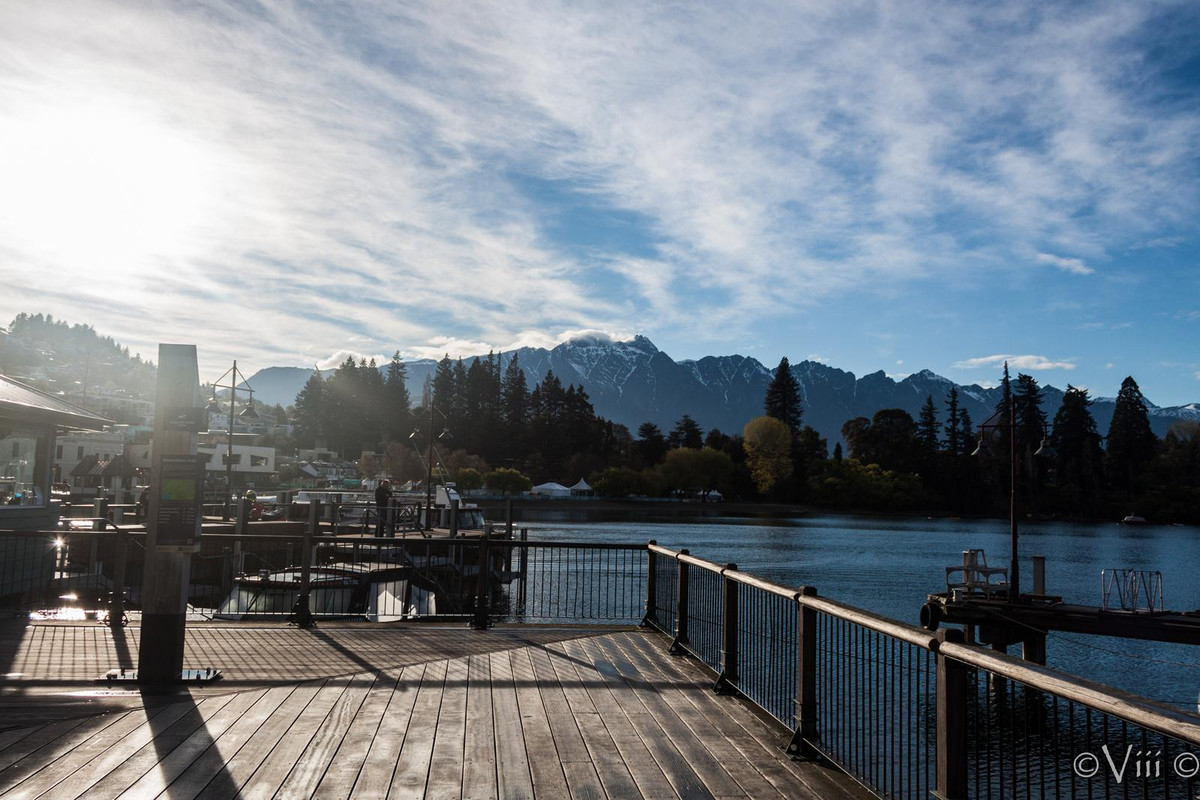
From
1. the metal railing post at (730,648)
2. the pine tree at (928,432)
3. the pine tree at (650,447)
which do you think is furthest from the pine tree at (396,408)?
the metal railing post at (730,648)

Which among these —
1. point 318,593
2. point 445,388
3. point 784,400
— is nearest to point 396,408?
point 445,388

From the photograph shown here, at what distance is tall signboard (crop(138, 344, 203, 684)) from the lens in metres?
7.10

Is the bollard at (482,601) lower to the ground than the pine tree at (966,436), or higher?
lower

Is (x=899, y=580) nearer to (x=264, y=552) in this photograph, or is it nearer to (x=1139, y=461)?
(x=264, y=552)

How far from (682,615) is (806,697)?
354cm

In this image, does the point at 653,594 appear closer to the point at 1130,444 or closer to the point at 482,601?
the point at 482,601

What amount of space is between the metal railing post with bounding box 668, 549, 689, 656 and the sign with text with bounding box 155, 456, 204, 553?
4.62 meters

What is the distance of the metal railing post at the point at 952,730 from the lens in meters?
3.87

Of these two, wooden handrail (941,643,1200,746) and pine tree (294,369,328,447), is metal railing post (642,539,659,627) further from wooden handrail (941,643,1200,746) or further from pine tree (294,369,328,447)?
pine tree (294,369,328,447)

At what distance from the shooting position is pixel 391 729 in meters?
5.86

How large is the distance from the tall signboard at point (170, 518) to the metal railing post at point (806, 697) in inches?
195

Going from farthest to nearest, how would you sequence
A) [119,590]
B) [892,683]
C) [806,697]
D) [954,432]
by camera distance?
[954,432] → [119,590] → [806,697] → [892,683]

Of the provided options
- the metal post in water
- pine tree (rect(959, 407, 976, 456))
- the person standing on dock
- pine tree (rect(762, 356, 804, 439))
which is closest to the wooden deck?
the metal post in water

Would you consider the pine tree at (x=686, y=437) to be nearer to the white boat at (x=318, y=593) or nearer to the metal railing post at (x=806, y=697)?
the white boat at (x=318, y=593)
